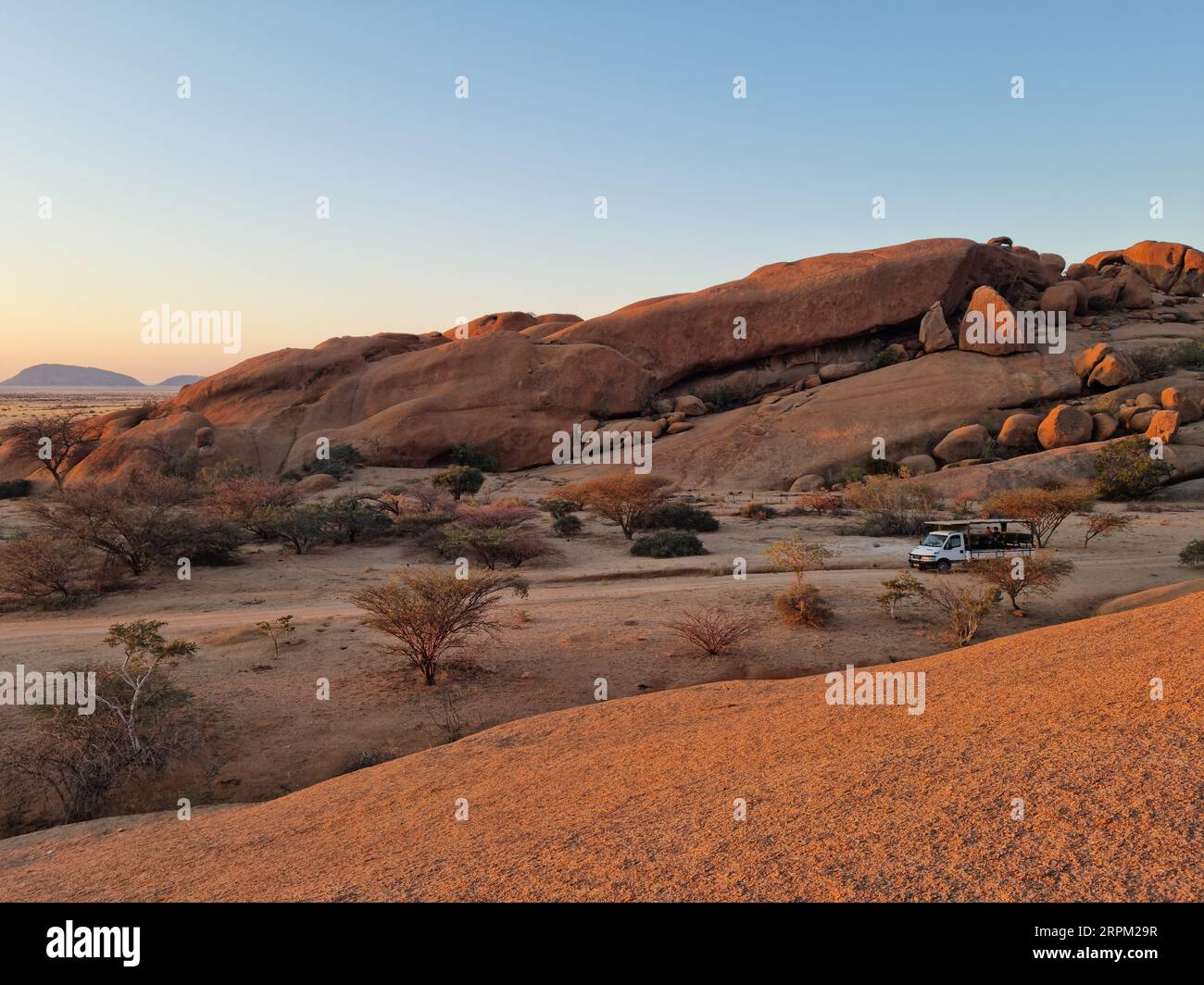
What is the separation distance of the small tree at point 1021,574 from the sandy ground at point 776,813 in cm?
790

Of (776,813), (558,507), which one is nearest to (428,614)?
(776,813)

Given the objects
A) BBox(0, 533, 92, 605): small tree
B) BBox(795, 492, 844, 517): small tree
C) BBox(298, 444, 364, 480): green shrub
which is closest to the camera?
BBox(0, 533, 92, 605): small tree

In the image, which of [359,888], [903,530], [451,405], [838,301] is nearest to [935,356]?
[838,301]

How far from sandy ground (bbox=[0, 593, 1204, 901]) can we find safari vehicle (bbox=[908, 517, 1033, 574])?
11.3 meters

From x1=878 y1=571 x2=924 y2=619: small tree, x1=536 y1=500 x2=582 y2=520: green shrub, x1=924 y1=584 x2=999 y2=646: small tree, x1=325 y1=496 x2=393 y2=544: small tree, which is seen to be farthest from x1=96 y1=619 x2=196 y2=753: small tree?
x1=536 y1=500 x2=582 y2=520: green shrub

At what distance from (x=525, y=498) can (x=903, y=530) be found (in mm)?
16926

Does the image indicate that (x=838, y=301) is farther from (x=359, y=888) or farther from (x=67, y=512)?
(x=359, y=888)

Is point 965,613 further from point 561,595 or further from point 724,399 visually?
point 724,399

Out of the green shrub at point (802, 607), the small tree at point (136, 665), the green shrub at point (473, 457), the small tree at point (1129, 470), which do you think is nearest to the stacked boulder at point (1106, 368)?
the small tree at point (1129, 470)

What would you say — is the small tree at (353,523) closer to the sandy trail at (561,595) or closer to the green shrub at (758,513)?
the sandy trail at (561,595)

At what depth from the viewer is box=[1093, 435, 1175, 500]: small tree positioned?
28.6m

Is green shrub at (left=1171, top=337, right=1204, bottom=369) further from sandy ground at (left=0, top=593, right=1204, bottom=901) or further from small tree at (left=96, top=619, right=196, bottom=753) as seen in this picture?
small tree at (left=96, top=619, right=196, bottom=753)

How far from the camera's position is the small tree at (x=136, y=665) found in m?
9.34

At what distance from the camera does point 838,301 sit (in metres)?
47.1
